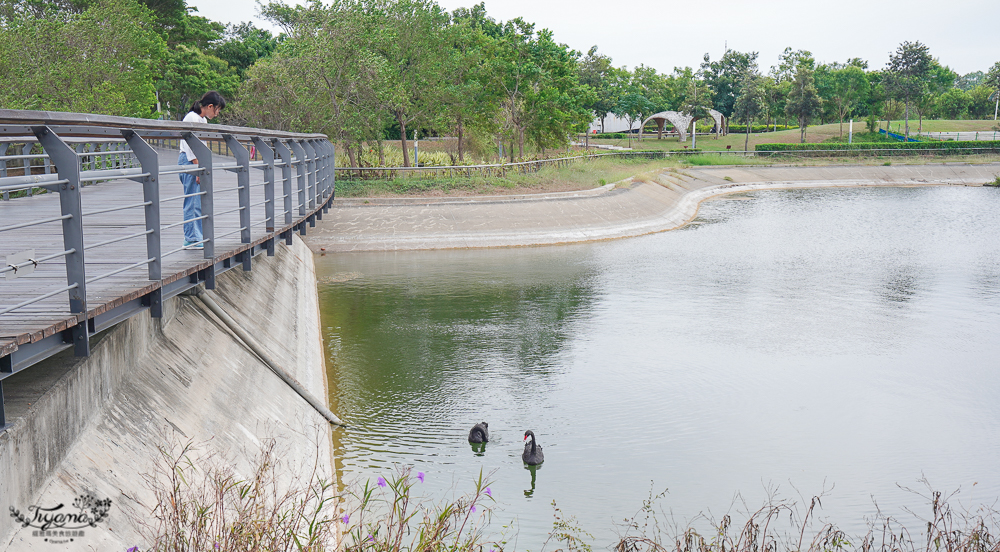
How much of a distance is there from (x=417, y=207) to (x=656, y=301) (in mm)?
13629

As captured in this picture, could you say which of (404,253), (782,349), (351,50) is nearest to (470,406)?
(782,349)

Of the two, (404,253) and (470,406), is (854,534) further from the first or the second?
(404,253)

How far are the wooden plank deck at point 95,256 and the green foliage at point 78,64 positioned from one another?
15512 mm

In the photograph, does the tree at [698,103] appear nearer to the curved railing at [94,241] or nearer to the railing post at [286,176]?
the railing post at [286,176]

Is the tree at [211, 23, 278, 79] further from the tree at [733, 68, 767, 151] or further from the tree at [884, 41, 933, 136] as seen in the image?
the tree at [884, 41, 933, 136]

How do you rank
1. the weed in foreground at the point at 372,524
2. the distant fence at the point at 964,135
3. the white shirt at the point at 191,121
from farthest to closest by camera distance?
the distant fence at the point at 964,135, the white shirt at the point at 191,121, the weed in foreground at the point at 372,524

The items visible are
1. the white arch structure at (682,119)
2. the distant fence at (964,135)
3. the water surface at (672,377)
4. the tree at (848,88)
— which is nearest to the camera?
the water surface at (672,377)

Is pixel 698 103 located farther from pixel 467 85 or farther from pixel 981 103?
pixel 981 103

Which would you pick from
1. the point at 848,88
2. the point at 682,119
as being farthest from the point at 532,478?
the point at 848,88

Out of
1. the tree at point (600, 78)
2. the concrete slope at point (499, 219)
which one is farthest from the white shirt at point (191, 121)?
the tree at point (600, 78)

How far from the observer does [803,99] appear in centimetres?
6875

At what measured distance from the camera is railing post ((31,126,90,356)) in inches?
184

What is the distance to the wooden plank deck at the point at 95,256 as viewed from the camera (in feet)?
15.4

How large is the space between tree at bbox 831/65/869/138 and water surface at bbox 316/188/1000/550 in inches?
2440
